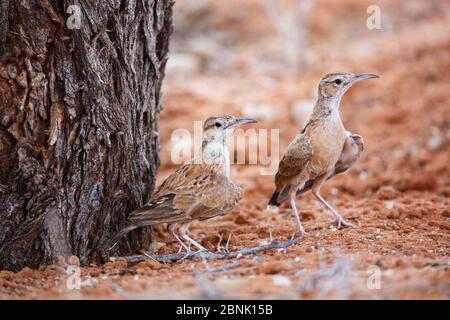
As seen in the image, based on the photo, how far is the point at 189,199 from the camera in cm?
585

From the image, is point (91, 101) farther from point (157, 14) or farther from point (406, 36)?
point (406, 36)

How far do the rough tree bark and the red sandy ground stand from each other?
1.01 feet

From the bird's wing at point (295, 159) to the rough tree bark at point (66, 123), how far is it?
5.11 feet

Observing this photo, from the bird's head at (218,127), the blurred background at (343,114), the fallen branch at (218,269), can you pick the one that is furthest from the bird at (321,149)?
the fallen branch at (218,269)

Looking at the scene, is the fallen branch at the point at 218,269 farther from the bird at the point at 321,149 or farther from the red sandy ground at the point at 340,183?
the bird at the point at 321,149

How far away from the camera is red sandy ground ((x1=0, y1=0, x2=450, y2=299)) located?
464cm

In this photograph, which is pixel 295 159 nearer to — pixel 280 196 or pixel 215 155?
pixel 280 196

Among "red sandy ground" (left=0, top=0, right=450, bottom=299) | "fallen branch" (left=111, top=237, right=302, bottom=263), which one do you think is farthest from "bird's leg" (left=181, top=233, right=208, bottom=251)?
"red sandy ground" (left=0, top=0, right=450, bottom=299)

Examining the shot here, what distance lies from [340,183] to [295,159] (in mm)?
2858

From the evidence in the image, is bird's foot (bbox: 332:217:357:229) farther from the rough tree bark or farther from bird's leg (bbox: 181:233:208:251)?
the rough tree bark

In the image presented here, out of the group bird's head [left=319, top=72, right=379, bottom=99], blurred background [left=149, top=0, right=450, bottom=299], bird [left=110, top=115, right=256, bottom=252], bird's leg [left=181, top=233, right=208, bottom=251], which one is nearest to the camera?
blurred background [left=149, top=0, right=450, bottom=299]

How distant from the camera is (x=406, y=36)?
16.7m

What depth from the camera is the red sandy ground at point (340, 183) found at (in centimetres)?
464

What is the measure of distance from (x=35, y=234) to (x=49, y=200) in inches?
10.5
